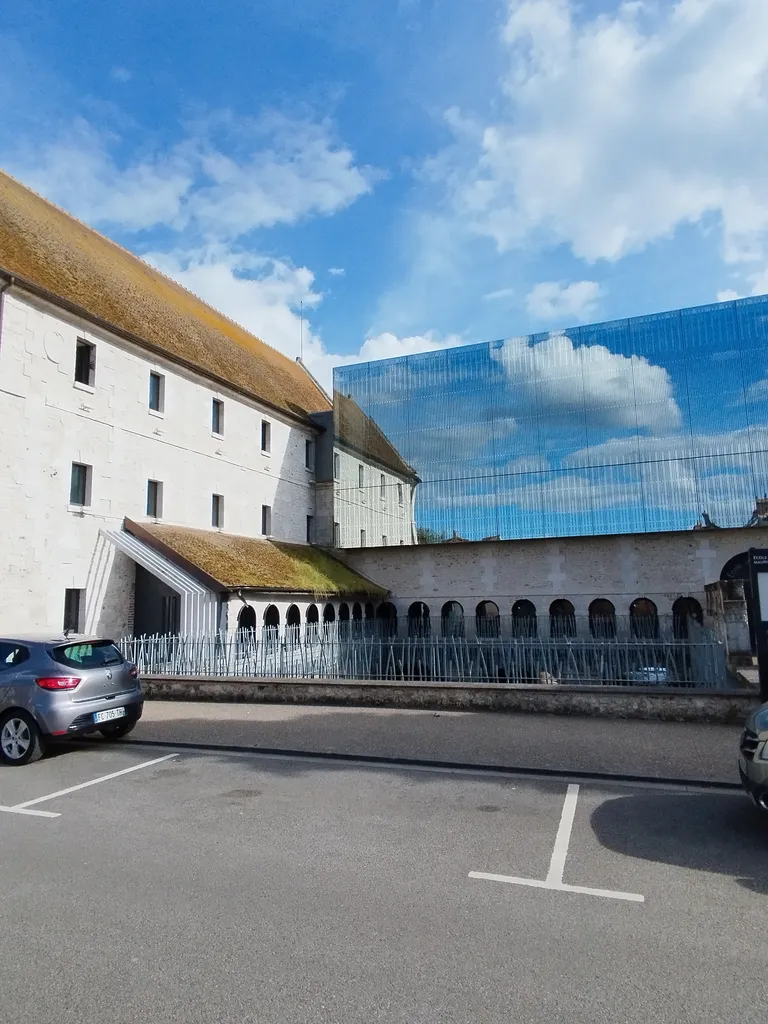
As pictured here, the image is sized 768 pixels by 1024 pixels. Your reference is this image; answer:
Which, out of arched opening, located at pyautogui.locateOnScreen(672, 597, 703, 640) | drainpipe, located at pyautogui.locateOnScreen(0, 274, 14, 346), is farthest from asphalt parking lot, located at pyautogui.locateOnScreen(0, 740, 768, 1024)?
arched opening, located at pyautogui.locateOnScreen(672, 597, 703, 640)

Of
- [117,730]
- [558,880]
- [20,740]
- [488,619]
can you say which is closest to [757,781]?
[558,880]

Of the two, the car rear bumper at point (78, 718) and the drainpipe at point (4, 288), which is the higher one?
the drainpipe at point (4, 288)

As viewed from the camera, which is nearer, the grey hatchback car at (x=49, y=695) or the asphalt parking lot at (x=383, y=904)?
the asphalt parking lot at (x=383, y=904)

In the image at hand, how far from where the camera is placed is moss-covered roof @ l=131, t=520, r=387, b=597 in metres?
21.1

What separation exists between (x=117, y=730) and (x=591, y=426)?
23.4m

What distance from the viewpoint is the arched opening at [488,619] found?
95.2 feet

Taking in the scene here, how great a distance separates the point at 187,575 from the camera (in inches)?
792

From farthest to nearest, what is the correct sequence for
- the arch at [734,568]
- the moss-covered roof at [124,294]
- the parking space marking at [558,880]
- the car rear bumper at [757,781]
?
1. the arch at [734,568]
2. the moss-covered roof at [124,294]
3. the car rear bumper at [757,781]
4. the parking space marking at [558,880]

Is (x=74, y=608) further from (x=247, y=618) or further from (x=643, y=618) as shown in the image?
(x=643, y=618)

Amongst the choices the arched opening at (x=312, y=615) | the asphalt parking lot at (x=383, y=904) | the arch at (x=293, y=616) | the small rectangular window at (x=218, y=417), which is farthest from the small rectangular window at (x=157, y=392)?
the asphalt parking lot at (x=383, y=904)

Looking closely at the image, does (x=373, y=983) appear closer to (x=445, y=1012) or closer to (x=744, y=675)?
(x=445, y=1012)

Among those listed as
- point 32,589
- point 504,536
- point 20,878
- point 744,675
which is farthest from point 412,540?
point 20,878

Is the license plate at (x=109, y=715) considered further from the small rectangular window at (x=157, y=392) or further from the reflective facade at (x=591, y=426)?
the reflective facade at (x=591, y=426)

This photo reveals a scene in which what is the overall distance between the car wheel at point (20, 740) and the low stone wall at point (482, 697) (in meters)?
4.95
